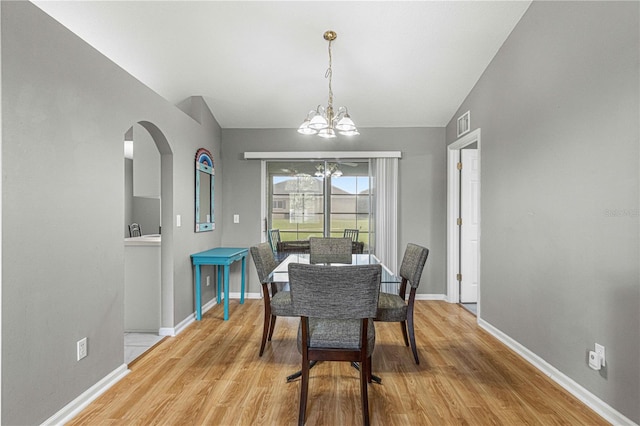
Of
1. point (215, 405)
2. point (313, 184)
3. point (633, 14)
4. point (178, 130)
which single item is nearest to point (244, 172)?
point (313, 184)

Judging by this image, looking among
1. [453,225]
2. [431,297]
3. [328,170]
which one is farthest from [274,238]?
[453,225]

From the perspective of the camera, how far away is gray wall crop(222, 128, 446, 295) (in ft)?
15.2

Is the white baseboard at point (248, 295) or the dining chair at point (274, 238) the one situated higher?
the dining chair at point (274, 238)

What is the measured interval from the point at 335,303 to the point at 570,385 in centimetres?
180

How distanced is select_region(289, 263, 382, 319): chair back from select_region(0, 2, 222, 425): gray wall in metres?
1.29

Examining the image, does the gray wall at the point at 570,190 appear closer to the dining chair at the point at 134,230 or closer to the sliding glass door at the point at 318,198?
the sliding glass door at the point at 318,198

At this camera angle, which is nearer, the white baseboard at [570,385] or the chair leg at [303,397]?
the chair leg at [303,397]

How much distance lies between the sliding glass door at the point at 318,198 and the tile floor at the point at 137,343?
2098 millimetres

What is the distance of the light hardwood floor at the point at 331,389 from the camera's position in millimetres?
1922

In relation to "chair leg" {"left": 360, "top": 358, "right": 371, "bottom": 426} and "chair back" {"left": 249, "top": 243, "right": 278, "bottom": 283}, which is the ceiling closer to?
"chair back" {"left": 249, "top": 243, "right": 278, "bottom": 283}

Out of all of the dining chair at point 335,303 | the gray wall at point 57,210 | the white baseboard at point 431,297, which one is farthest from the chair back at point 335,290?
the white baseboard at point 431,297

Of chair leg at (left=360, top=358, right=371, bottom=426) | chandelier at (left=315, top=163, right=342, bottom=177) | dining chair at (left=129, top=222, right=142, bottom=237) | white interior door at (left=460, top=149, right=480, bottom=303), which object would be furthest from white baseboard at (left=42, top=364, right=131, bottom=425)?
dining chair at (left=129, top=222, right=142, bottom=237)

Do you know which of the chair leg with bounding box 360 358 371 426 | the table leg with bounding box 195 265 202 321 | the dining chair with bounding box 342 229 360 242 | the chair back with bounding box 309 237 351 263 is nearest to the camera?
the chair leg with bounding box 360 358 371 426

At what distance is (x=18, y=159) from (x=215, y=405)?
5.52 ft
